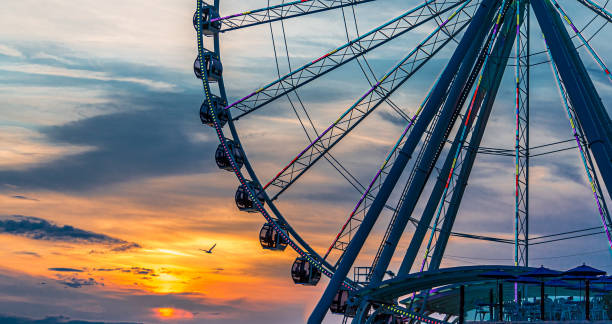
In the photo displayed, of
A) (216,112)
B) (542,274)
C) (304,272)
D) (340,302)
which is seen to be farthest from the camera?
(216,112)

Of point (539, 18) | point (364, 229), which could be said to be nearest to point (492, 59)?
point (539, 18)

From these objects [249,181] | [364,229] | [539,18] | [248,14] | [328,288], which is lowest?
[328,288]

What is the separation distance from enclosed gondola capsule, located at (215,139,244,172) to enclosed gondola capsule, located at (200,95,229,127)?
1.05m

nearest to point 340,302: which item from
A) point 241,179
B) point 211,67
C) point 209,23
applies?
point 241,179

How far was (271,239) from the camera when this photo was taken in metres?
38.1

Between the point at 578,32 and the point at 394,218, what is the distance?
11078 millimetres

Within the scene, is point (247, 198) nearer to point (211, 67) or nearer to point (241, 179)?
point (241, 179)

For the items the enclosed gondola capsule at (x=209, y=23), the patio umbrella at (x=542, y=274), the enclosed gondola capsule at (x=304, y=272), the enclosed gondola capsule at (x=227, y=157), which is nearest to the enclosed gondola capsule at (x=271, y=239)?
the enclosed gondola capsule at (x=304, y=272)

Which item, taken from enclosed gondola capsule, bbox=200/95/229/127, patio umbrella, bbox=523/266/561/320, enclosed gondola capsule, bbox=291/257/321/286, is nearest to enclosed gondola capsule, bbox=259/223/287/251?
enclosed gondola capsule, bbox=291/257/321/286

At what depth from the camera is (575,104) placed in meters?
28.4

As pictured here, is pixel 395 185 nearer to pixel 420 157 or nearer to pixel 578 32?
pixel 420 157

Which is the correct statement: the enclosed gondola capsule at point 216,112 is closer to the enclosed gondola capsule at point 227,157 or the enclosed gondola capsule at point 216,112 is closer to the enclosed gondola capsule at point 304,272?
the enclosed gondola capsule at point 227,157

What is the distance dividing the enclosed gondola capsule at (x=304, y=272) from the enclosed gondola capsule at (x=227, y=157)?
532 cm

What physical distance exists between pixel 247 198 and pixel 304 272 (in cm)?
435
